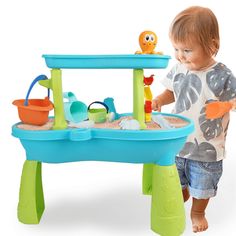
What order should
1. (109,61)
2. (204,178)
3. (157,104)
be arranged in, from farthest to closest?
(157,104)
(204,178)
(109,61)

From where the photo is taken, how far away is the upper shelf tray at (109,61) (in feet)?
4.05

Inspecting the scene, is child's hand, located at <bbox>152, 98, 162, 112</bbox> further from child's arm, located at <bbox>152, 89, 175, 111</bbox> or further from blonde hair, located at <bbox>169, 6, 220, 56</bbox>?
blonde hair, located at <bbox>169, 6, 220, 56</bbox>

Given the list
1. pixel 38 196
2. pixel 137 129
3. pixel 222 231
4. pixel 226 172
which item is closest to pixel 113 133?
pixel 137 129

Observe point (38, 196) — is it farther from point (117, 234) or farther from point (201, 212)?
point (201, 212)

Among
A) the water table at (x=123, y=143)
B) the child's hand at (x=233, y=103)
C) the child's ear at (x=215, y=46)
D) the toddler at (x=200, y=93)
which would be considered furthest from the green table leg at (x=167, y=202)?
the child's ear at (x=215, y=46)

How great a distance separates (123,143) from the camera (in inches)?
49.6

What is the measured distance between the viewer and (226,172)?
6.06 ft

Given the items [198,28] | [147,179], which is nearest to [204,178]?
[147,179]

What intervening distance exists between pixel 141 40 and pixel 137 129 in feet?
0.85

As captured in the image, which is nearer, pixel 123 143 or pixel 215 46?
pixel 123 143

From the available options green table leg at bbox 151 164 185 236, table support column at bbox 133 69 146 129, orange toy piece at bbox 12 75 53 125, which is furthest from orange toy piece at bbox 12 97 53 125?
green table leg at bbox 151 164 185 236

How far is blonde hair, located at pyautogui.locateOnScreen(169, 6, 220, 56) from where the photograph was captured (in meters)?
1.39

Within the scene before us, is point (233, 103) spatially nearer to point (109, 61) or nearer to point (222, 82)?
point (222, 82)

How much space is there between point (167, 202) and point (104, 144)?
0.25 meters
